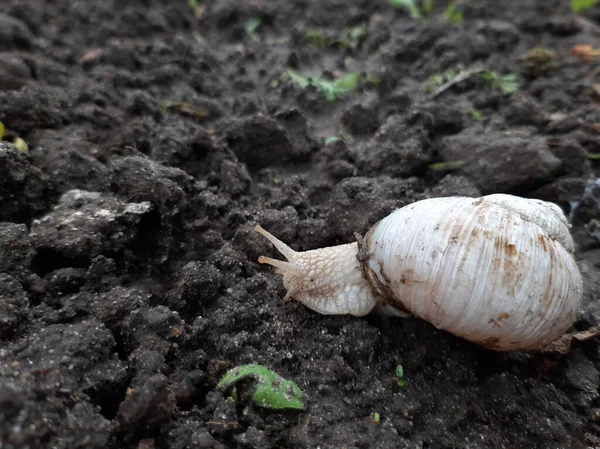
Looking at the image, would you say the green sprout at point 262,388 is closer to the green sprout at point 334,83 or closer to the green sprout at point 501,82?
the green sprout at point 334,83

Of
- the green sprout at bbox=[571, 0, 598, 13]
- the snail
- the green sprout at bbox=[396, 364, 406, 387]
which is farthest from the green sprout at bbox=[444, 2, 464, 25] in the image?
the green sprout at bbox=[396, 364, 406, 387]

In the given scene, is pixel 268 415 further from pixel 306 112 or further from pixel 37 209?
pixel 306 112

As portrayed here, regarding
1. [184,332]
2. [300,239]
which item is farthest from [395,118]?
[184,332]

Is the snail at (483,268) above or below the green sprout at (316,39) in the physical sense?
below

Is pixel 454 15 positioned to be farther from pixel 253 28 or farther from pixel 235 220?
pixel 235 220

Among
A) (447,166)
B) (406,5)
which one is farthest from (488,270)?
(406,5)

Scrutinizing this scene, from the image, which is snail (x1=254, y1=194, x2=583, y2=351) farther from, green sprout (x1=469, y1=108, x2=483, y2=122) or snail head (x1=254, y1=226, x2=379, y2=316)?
green sprout (x1=469, y1=108, x2=483, y2=122)

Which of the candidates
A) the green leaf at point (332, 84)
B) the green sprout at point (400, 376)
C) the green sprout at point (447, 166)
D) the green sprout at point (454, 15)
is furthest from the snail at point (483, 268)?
the green sprout at point (454, 15)
